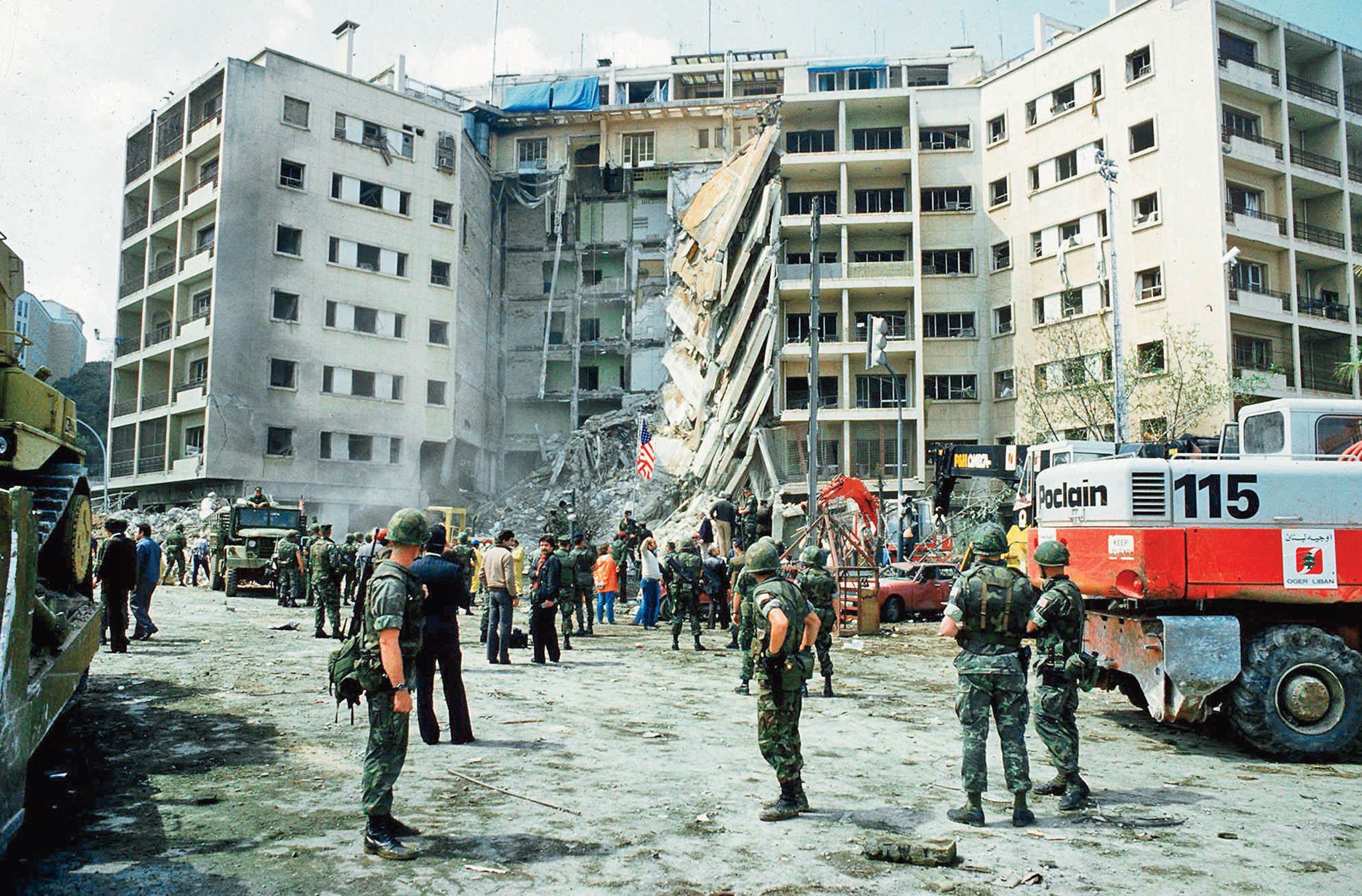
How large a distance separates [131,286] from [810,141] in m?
34.9

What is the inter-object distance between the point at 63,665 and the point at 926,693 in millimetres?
9148

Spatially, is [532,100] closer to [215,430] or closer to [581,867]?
[215,430]

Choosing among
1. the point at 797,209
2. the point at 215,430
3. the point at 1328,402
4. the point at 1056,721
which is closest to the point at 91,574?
the point at 1056,721

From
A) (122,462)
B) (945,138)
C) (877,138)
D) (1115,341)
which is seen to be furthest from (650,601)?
(122,462)

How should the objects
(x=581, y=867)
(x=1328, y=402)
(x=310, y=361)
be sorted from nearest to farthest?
(x=581, y=867) → (x=1328, y=402) → (x=310, y=361)

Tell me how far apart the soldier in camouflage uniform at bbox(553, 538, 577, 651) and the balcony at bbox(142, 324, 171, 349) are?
122 feet

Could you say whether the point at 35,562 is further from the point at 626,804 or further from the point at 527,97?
the point at 527,97

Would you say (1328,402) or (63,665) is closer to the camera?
(63,665)

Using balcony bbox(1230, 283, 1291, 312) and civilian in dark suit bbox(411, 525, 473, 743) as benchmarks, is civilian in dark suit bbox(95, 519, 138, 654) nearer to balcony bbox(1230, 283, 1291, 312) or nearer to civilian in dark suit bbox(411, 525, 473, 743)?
civilian in dark suit bbox(411, 525, 473, 743)

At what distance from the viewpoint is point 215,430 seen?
129 ft

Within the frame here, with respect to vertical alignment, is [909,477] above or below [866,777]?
above

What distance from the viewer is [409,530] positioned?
5699 mm

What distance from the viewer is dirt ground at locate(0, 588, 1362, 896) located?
5027 millimetres

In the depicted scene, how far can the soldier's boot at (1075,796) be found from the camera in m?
6.45
